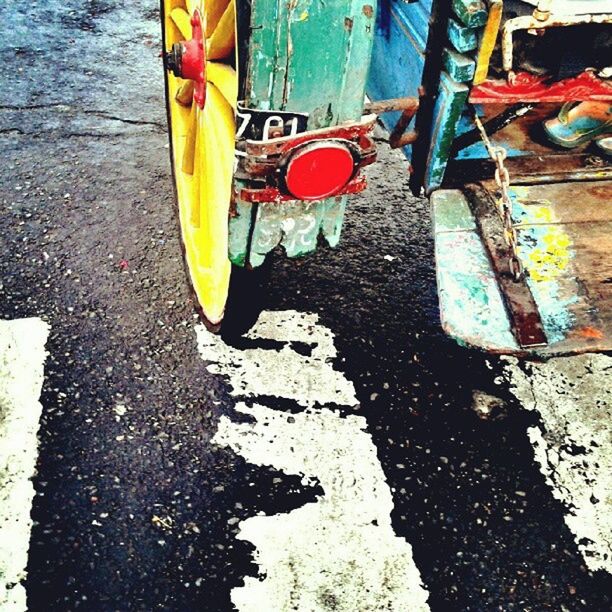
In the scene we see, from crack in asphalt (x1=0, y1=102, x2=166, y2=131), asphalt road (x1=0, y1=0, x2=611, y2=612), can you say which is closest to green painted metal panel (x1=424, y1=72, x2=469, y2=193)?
asphalt road (x1=0, y1=0, x2=611, y2=612)

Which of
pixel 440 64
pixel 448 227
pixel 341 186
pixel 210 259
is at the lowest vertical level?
pixel 210 259

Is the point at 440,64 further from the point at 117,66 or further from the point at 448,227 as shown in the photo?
the point at 117,66

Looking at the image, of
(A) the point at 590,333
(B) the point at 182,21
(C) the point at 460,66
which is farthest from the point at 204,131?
(A) the point at 590,333

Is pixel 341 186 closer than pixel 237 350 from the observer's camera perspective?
Yes

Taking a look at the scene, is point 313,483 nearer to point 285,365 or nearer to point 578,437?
point 285,365

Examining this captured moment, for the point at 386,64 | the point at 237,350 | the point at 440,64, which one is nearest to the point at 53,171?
the point at 237,350

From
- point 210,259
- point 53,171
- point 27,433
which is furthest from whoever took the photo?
point 53,171

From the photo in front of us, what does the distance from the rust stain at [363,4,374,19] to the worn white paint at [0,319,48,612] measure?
1.33 m

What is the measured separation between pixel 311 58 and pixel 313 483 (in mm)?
1040

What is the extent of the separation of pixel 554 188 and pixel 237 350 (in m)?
1.01

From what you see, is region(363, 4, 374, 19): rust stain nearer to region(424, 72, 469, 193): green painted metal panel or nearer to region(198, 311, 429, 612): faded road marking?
region(424, 72, 469, 193): green painted metal panel

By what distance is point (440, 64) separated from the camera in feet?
5.64

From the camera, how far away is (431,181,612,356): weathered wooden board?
1546 mm

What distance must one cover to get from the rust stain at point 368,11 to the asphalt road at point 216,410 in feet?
3.53
